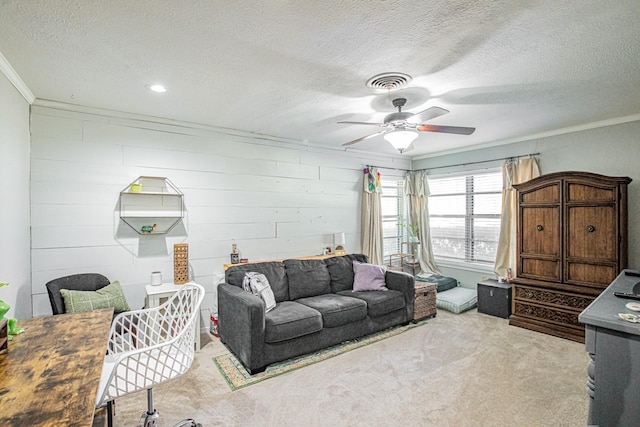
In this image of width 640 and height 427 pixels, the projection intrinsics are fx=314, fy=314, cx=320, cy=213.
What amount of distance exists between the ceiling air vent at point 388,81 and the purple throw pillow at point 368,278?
93.4 inches

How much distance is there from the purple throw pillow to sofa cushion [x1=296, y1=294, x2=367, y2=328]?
405 millimetres

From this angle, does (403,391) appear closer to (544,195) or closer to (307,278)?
(307,278)

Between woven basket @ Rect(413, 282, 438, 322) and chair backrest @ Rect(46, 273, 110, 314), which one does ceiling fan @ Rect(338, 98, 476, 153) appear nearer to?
woven basket @ Rect(413, 282, 438, 322)

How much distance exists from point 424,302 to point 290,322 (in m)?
2.11

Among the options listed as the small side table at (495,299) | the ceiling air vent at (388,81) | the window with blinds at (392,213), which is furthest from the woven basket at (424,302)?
the ceiling air vent at (388,81)

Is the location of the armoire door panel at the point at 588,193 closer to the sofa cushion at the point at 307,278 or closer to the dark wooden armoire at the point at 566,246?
the dark wooden armoire at the point at 566,246

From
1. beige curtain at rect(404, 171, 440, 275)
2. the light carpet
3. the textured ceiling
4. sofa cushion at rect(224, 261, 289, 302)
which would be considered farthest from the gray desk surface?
beige curtain at rect(404, 171, 440, 275)

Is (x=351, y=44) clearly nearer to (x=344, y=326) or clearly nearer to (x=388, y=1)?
(x=388, y=1)

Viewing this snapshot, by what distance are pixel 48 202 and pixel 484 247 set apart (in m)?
5.91

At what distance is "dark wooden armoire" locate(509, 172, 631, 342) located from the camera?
11.4 feet

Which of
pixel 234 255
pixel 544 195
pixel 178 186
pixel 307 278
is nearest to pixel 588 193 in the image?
pixel 544 195

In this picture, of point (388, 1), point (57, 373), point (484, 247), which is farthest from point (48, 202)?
Answer: point (484, 247)

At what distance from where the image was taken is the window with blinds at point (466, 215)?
5176mm

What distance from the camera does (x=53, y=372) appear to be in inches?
51.0
